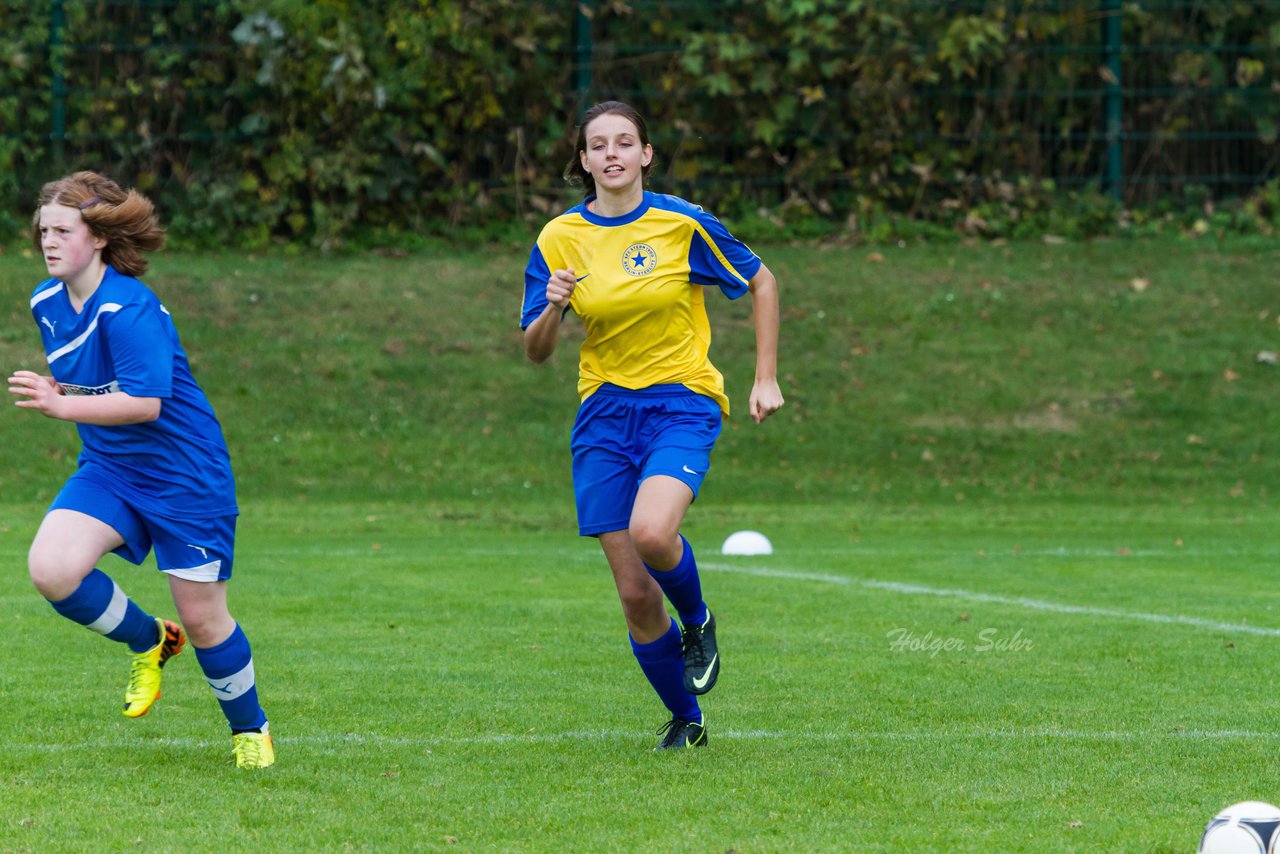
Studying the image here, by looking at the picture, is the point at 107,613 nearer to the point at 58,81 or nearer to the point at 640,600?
the point at 640,600

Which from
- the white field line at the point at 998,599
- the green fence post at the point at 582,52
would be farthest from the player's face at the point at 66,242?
the green fence post at the point at 582,52

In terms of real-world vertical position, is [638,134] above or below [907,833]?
above

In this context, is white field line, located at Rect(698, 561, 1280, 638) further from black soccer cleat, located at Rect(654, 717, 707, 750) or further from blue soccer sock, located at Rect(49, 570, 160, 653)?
blue soccer sock, located at Rect(49, 570, 160, 653)

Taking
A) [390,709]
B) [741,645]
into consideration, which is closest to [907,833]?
[390,709]

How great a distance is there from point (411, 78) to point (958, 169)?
22.4 ft

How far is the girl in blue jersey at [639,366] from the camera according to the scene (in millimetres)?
5910

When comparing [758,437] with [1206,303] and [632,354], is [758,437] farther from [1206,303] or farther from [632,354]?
[632,354]

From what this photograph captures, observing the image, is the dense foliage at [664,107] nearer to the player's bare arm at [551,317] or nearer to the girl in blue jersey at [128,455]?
the player's bare arm at [551,317]

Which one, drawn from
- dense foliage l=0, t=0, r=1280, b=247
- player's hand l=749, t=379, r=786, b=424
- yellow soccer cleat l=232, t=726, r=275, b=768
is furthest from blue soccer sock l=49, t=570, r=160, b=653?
dense foliage l=0, t=0, r=1280, b=247

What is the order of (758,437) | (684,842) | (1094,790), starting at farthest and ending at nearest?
1. (758,437)
2. (1094,790)
3. (684,842)

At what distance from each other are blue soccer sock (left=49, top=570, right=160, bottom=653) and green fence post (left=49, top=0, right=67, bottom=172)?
16.2m

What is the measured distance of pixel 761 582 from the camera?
10.6 meters

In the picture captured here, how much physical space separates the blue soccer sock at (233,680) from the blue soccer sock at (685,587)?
4.47ft

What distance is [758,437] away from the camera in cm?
1678
